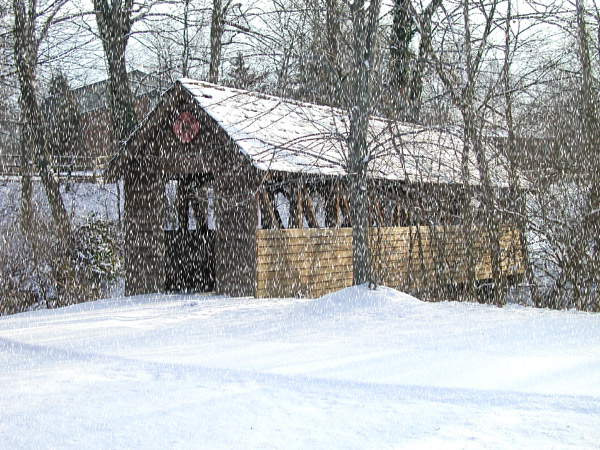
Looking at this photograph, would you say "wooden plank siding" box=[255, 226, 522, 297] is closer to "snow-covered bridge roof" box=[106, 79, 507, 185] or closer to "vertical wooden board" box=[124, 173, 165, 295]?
"snow-covered bridge roof" box=[106, 79, 507, 185]

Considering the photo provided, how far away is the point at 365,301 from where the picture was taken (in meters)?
8.78

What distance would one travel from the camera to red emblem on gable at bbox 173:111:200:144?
11.5 m

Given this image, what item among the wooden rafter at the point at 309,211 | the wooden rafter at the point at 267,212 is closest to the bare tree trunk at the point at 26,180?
the wooden rafter at the point at 267,212

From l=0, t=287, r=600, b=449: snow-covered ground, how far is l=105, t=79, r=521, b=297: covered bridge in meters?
2.27

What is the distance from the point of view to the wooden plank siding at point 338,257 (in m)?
10.6

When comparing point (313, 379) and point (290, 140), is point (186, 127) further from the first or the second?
point (313, 379)

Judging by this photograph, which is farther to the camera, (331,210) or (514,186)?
(331,210)

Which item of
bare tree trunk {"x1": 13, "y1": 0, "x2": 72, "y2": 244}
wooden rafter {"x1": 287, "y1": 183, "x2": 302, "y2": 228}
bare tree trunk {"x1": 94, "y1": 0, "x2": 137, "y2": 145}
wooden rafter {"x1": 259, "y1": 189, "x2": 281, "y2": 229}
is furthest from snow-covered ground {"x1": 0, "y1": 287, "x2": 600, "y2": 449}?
bare tree trunk {"x1": 94, "y1": 0, "x2": 137, "y2": 145}

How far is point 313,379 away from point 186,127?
7247mm

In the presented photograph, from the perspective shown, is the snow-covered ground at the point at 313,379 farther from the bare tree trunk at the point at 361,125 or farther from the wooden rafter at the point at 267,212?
the wooden rafter at the point at 267,212

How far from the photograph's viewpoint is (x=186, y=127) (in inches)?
458

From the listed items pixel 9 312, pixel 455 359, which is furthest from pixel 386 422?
pixel 9 312

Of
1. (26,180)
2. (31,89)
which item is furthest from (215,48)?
(26,180)

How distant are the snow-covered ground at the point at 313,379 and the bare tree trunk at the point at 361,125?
0.84 metres
